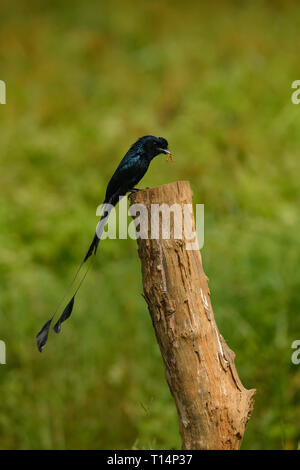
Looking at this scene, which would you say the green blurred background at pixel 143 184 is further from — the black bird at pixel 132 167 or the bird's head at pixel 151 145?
the bird's head at pixel 151 145

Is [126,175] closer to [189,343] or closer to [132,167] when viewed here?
[132,167]

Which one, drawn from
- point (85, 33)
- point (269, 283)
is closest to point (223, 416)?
point (269, 283)

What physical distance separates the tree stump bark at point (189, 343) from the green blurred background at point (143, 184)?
336 millimetres

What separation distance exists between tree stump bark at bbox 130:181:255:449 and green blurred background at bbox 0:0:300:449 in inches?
13.2

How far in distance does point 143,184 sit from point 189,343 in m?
3.56

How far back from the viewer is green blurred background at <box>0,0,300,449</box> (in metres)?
3.10

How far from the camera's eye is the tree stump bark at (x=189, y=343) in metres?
1.63

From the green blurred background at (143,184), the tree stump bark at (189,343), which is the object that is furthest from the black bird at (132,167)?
the green blurred background at (143,184)

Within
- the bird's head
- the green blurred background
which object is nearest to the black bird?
the bird's head

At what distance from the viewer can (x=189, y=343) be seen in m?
1.66

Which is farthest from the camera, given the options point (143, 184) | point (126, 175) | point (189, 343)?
point (143, 184)

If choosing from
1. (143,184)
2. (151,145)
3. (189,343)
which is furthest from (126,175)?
(143,184)

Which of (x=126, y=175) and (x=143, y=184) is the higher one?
(x=143, y=184)
